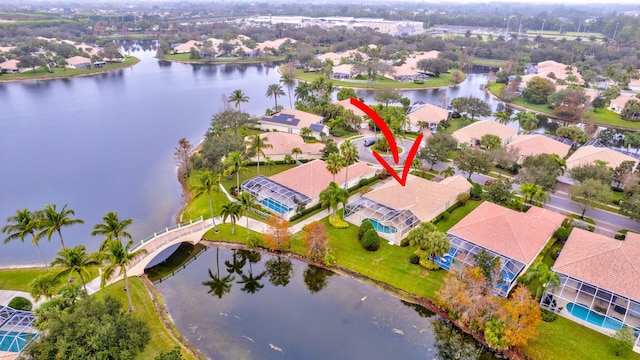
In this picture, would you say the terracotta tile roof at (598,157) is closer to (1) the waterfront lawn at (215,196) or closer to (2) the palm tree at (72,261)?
(1) the waterfront lawn at (215,196)

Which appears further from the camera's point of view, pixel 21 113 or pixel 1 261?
Result: pixel 21 113

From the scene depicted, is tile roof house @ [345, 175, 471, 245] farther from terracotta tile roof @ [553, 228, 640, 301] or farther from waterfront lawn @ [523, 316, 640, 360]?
waterfront lawn @ [523, 316, 640, 360]

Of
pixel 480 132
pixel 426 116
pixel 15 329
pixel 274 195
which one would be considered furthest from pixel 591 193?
pixel 15 329

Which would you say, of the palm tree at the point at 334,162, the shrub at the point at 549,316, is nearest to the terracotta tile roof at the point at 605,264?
the shrub at the point at 549,316

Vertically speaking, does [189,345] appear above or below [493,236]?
below

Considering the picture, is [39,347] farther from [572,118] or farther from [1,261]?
[572,118]

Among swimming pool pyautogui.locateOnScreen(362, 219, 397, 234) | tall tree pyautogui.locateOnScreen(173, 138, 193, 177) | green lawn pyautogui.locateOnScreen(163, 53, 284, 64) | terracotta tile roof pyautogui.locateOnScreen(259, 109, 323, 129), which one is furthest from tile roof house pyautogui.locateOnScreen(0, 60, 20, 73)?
swimming pool pyautogui.locateOnScreen(362, 219, 397, 234)

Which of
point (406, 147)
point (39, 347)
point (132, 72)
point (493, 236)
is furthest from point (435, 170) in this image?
point (132, 72)

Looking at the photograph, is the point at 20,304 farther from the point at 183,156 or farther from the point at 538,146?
the point at 538,146
